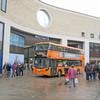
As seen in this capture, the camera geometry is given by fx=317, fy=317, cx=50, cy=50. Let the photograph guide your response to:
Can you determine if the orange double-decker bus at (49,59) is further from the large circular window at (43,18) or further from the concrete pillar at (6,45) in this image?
the large circular window at (43,18)

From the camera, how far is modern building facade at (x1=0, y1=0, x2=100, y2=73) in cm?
4178

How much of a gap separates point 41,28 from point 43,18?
3951 mm

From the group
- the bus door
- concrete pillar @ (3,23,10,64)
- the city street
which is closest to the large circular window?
concrete pillar @ (3,23,10,64)

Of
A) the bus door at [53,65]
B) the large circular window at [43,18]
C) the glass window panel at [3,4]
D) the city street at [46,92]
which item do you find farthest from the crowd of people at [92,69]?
the large circular window at [43,18]

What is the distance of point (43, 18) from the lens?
66500mm

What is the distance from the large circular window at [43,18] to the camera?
2532 inches

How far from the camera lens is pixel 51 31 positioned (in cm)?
6656

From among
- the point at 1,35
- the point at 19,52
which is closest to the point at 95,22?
the point at 19,52

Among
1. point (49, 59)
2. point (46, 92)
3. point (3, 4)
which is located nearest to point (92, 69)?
point (49, 59)

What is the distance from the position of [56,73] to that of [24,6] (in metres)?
23.8

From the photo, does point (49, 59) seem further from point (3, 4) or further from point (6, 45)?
point (3, 4)

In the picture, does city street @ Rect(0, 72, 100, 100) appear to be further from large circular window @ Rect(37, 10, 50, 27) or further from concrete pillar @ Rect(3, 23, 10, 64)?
large circular window @ Rect(37, 10, 50, 27)

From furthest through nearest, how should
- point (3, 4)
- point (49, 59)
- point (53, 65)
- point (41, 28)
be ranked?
point (41, 28)
point (3, 4)
point (53, 65)
point (49, 59)

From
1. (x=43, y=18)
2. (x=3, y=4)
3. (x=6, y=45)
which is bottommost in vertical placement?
(x=6, y=45)
